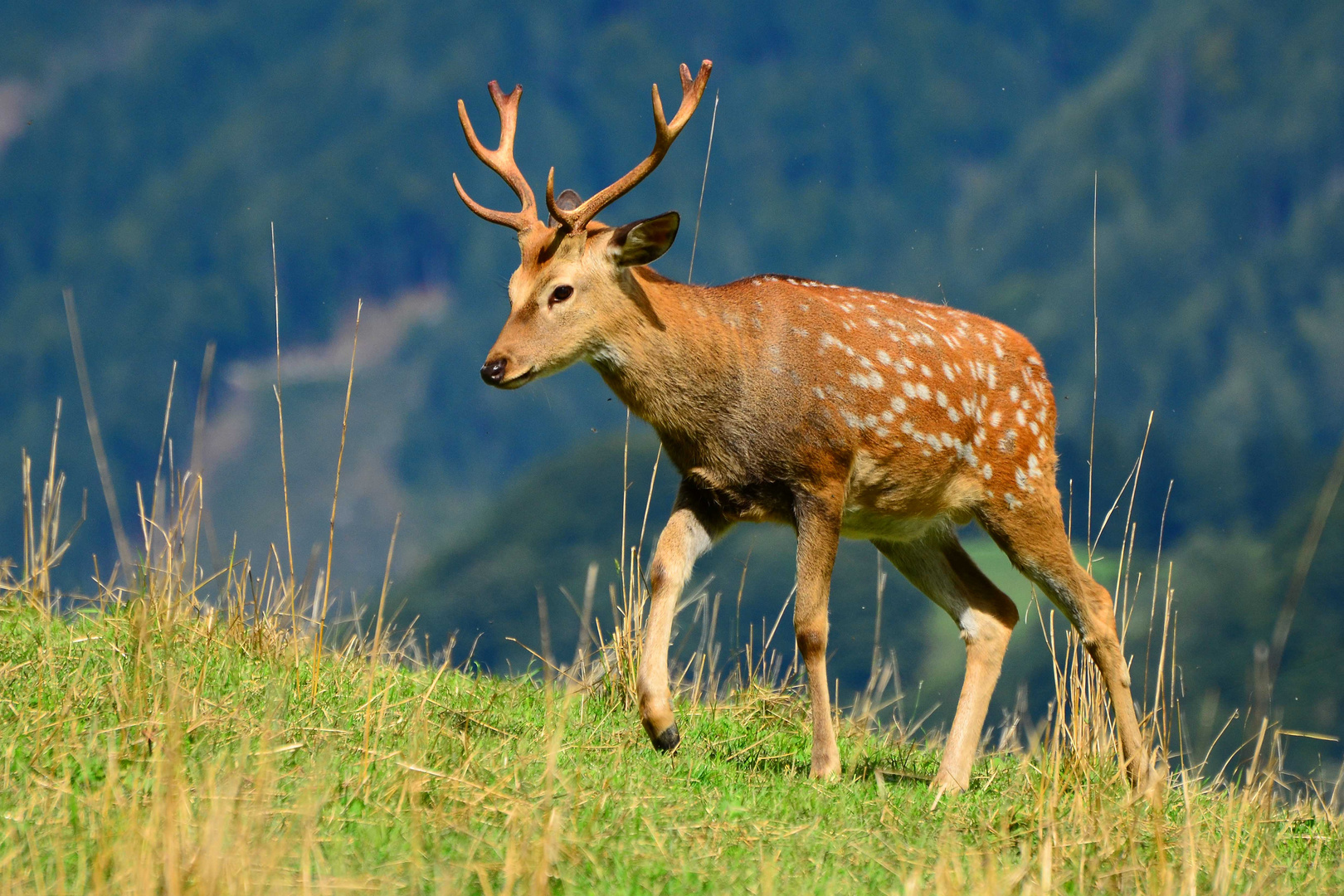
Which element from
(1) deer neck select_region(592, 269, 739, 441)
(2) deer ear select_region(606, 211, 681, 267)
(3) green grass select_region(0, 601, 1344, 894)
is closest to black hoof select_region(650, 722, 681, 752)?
(3) green grass select_region(0, 601, 1344, 894)

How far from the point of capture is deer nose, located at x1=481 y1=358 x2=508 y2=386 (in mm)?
5320

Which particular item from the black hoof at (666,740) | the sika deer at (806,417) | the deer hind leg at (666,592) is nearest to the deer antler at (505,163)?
the sika deer at (806,417)

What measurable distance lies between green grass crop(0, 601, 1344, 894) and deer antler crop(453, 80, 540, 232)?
2.04m

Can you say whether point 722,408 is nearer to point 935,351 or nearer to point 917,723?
point 935,351

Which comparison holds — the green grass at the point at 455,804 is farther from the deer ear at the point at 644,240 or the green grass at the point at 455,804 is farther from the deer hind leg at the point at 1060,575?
the deer ear at the point at 644,240

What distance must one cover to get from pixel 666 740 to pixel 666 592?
64cm

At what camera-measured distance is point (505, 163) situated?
6.13 m

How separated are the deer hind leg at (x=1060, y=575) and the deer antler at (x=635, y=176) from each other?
2236 millimetres

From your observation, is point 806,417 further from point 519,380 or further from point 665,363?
point 519,380

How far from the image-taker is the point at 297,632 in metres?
5.48

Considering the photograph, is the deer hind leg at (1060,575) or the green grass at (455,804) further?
the deer hind leg at (1060,575)

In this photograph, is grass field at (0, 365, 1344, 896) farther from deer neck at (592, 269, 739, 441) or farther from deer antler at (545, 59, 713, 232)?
deer antler at (545, 59, 713, 232)

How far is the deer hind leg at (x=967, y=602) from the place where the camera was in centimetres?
607

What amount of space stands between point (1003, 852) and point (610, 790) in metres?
1.22
